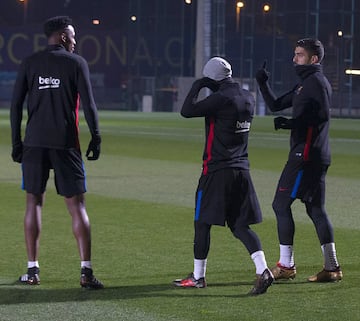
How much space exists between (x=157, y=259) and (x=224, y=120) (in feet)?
7.21

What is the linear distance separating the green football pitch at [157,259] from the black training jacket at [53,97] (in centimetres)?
118

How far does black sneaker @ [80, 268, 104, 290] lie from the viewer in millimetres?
9664

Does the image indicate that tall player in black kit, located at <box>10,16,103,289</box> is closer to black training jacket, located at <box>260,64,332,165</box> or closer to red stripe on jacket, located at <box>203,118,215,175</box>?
red stripe on jacket, located at <box>203,118,215,175</box>

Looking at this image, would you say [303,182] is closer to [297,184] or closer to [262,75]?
[297,184]

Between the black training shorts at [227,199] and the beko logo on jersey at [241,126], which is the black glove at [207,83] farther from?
the black training shorts at [227,199]

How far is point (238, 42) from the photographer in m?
81.6

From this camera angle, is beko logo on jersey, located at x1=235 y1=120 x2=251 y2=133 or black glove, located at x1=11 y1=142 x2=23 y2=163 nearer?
beko logo on jersey, located at x1=235 y1=120 x2=251 y2=133

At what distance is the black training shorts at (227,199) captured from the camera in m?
9.69

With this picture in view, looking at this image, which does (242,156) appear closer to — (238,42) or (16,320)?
(16,320)

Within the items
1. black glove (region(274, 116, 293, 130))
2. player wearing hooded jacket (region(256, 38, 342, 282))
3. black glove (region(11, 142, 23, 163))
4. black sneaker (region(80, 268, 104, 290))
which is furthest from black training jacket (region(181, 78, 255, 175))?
black glove (region(11, 142, 23, 163))

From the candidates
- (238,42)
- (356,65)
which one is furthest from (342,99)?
(238,42)

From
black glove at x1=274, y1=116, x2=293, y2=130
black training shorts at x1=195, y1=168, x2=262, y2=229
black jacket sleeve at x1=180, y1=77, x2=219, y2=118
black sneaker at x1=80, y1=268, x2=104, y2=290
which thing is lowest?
black sneaker at x1=80, y1=268, x2=104, y2=290

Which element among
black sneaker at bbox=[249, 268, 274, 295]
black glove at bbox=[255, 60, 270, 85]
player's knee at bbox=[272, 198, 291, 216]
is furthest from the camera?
black glove at bbox=[255, 60, 270, 85]

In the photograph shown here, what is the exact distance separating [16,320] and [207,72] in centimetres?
251
